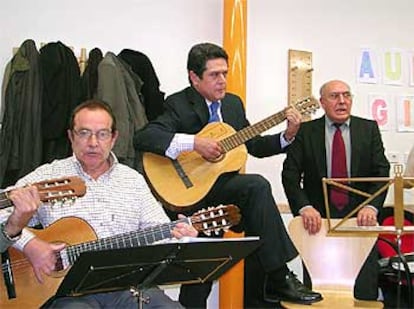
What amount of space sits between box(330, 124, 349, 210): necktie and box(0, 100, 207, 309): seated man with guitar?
1116 millimetres

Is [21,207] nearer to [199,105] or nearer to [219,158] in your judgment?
[219,158]

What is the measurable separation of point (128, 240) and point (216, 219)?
0.34m

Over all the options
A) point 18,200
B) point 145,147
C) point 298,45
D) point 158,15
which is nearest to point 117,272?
point 18,200

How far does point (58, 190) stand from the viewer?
2.28 metres

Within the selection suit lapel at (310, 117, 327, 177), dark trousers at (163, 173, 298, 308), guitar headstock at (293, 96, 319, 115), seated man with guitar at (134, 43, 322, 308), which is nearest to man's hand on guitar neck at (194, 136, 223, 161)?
seated man with guitar at (134, 43, 322, 308)

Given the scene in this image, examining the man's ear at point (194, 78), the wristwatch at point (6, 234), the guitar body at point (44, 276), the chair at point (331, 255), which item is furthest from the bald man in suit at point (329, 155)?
the wristwatch at point (6, 234)

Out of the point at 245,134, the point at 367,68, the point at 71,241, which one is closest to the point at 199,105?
the point at 245,134

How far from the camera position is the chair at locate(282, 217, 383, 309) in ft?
9.96

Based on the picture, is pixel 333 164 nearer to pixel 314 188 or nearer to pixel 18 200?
pixel 314 188

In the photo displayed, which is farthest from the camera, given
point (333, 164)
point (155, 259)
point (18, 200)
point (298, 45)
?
point (298, 45)

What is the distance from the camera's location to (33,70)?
11.6ft

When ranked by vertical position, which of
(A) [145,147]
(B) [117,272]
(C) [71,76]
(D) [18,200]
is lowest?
(B) [117,272]

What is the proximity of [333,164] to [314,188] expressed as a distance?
0.17 meters

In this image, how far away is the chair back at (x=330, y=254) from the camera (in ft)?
9.98
